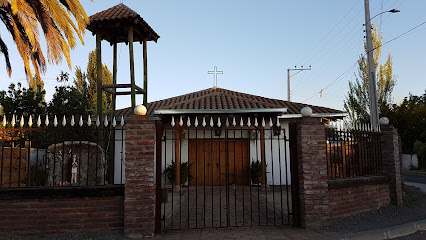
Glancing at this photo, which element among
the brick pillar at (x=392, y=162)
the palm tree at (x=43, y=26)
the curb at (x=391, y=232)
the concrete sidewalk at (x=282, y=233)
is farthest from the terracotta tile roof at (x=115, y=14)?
the curb at (x=391, y=232)

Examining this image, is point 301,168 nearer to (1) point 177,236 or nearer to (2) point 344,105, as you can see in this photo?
(1) point 177,236

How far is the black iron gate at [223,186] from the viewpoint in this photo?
5.62 metres

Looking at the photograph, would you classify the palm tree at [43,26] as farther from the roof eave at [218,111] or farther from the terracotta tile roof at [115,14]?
the roof eave at [218,111]

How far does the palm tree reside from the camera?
6043 millimetres

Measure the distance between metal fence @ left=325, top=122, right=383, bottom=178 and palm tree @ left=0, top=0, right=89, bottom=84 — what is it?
5.83 meters

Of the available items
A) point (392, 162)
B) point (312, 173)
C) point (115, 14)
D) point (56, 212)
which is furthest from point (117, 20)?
point (392, 162)

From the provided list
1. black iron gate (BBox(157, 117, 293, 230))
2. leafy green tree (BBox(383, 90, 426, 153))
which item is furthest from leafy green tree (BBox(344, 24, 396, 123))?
black iron gate (BBox(157, 117, 293, 230))

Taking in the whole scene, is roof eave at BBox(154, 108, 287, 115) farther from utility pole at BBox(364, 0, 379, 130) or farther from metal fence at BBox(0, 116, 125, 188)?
utility pole at BBox(364, 0, 379, 130)

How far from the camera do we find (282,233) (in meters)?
5.20

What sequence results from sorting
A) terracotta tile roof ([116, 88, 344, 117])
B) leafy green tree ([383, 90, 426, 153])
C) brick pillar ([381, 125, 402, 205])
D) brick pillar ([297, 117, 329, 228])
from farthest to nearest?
1. leafy green tree ([383, 90, 426, 153])
2. terracotta tile roof ([116, 88, 344, 117])
3. brick pillar ([381, 125, 402, 205])
4. brick pillar ([297, 117, 329, 228])

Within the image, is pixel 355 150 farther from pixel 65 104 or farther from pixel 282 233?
pixel 65 104

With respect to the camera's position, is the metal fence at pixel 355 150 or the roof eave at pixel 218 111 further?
the roof eave at pixel 218 111

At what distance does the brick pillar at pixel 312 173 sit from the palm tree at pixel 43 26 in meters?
5.10

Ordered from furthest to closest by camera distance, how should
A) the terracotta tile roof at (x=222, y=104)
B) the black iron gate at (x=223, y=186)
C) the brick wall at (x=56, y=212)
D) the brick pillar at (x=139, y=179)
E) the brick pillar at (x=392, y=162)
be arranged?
the terracotta tile roof at (x=222, y=104) < the brick pillar at (x=392, y=162) < the black iron gate at (x=223, y=186) < the brick pillar at (x=139, y=179) < the brick wall at (x=56, y=212)
